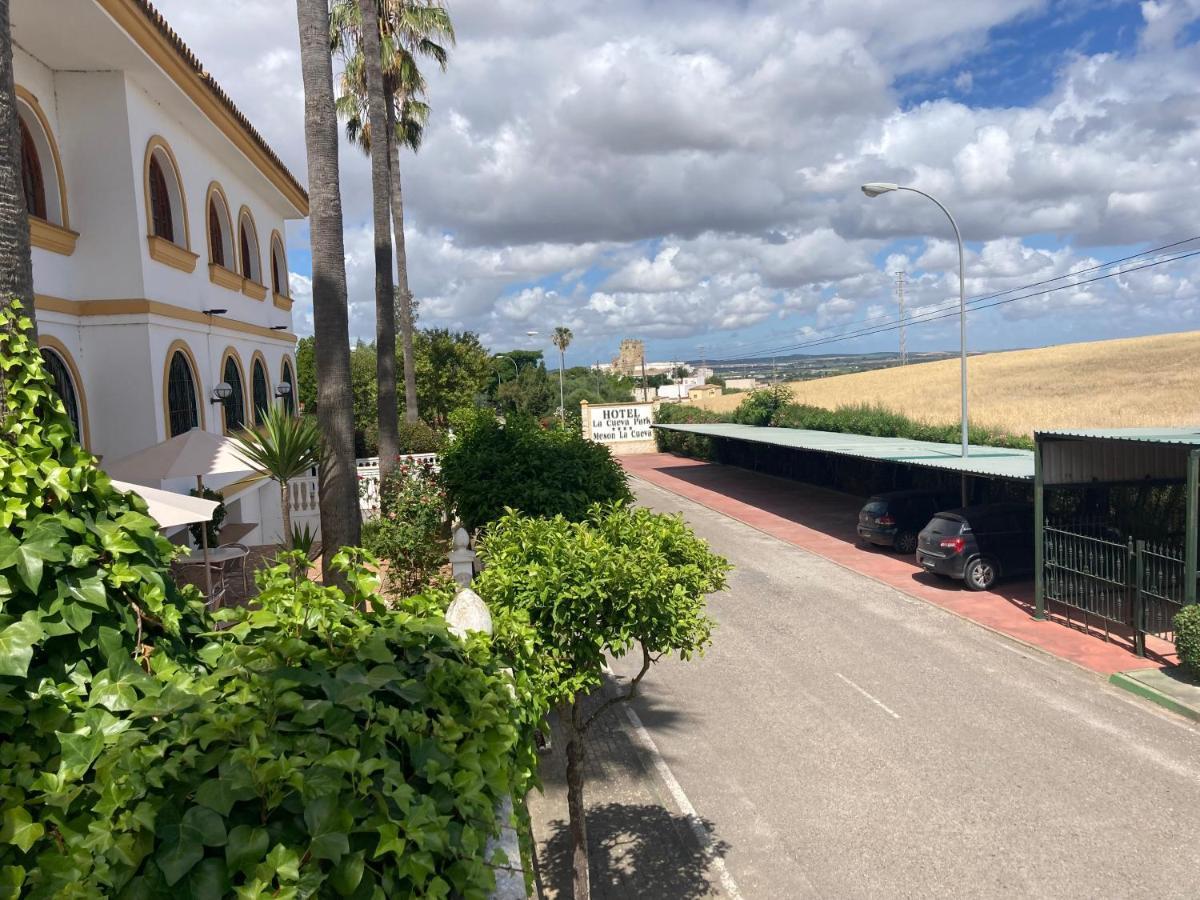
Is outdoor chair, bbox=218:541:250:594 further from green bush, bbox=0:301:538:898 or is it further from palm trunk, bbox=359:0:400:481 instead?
green bush, bbox=0:301:538:898

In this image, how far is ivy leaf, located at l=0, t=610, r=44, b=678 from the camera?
2.54 m

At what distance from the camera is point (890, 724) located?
11.2m

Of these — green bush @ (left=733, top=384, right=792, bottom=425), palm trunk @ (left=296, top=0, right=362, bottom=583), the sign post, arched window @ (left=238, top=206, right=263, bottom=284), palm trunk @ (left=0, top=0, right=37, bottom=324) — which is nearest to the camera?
palm trunk @ (left=0, top=0, right=37, bottom=324)

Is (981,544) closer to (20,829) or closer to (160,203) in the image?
(160,203)

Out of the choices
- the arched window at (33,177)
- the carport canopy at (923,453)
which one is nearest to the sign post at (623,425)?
the carport canopy at (923,453)

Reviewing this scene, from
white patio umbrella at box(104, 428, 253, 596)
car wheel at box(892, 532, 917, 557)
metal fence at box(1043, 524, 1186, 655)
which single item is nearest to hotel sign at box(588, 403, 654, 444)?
car wheel at box(892, 532, 917, 557)

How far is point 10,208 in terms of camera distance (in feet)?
14.1

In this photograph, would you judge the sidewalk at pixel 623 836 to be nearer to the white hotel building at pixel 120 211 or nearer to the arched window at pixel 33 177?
the white hotel building at pixel 120 211

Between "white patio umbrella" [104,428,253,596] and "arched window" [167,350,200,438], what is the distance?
166 cm

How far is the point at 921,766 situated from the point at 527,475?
21.8ft

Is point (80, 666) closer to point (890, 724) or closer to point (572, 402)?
point (890, 724)

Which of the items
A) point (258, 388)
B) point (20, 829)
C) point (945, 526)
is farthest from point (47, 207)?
point (945, 526)

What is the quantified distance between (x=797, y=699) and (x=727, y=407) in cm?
5254

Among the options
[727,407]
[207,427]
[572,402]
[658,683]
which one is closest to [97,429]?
[207,427]
